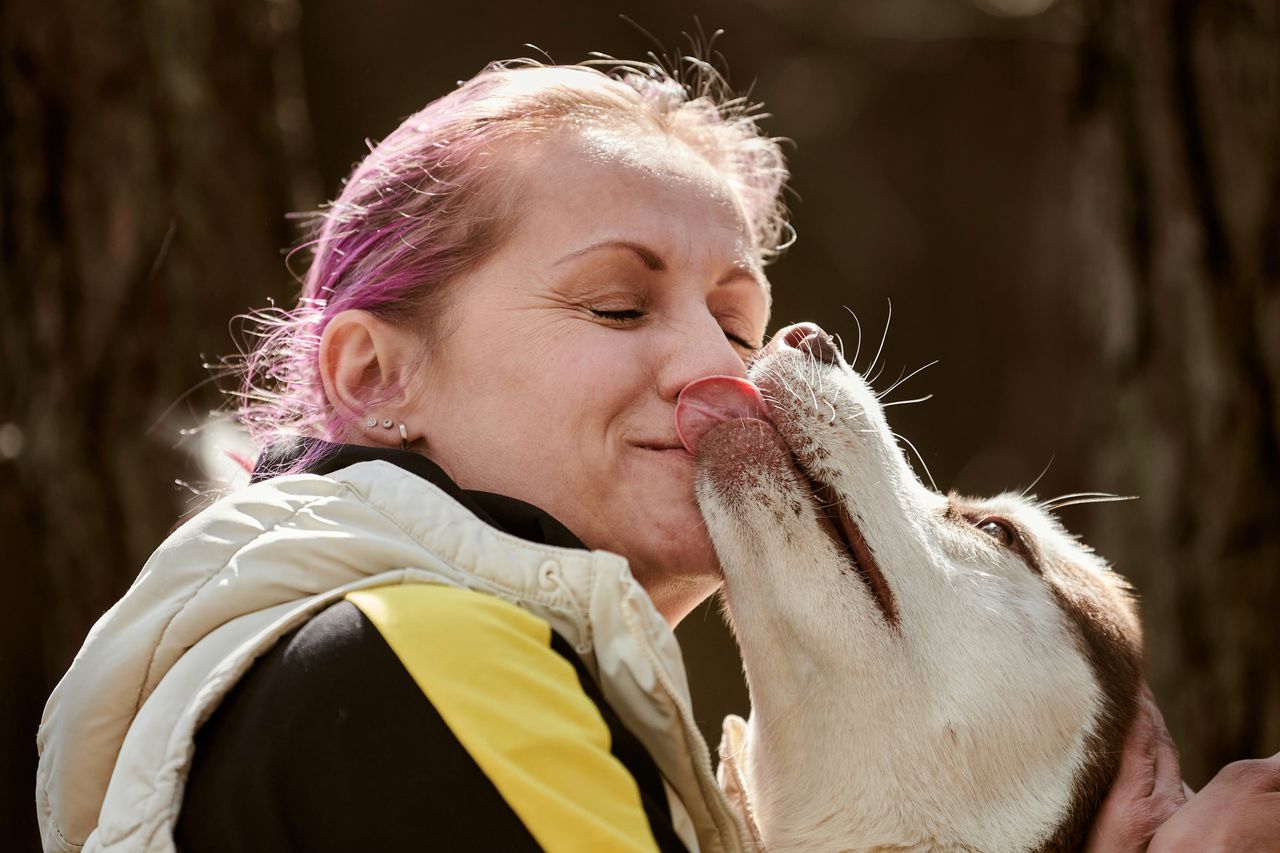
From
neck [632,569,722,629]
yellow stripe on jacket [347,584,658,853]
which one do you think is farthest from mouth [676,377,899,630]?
yellow stripe on jacket [347,584,658,853]

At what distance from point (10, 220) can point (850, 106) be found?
8.05 m

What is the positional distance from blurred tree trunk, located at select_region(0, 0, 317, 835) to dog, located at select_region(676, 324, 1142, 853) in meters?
2.08

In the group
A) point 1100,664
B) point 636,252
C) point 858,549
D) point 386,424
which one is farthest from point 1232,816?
point 386,424

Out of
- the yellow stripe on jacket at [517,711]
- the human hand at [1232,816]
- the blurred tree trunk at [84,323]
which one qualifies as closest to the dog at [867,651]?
the human hand at [1232,816]

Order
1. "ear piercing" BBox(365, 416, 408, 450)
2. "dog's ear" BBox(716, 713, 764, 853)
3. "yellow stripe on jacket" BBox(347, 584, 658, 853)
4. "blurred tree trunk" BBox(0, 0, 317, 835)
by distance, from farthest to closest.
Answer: "blurred tree trunk" BBox(0, 0, 317, 835) < "dog's ear" BBox(716, 713, 764, 853) < "ear piercing" BBox(365, 416, 408, 450) < "yellow stripe on jacket" BBox(347, 584, 658, 853)

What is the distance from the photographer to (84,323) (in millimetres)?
4043

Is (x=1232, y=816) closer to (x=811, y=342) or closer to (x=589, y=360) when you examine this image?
(x=811, y=342)

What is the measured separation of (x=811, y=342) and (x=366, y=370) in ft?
3.07

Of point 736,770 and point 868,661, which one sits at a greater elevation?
point 868,661

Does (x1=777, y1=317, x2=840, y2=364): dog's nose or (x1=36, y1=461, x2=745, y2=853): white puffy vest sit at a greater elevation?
(x1=777, y1=317, x2=840, y2=364): dog's nose

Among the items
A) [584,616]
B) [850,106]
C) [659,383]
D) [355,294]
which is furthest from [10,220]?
[850,106]

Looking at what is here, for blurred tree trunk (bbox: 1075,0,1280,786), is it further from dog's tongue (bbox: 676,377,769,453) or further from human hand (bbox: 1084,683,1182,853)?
dog's tongue (bbox: 676,377,769,453)

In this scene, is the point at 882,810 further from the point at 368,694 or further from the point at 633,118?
the point at 633,118

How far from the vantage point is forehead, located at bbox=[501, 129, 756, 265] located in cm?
272
